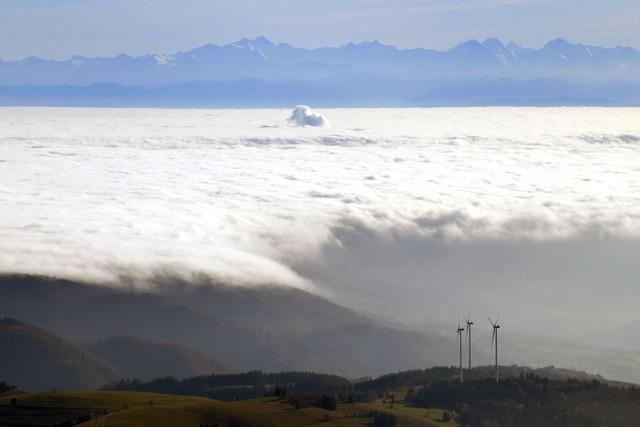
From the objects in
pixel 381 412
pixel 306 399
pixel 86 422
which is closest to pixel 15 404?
pixel 86 422

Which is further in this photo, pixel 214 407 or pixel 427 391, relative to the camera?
pixel 427 391

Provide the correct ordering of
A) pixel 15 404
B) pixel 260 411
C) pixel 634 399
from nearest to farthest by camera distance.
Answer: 1. pixel 260 411
2. pixel 15 404
3. pixel 634 399

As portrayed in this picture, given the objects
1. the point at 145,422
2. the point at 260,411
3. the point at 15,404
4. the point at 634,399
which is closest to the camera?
the point at 145,422

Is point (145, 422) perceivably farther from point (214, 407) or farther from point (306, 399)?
point (306, 399)

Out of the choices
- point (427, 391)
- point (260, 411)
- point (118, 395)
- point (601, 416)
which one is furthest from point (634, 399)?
point (118, 395)

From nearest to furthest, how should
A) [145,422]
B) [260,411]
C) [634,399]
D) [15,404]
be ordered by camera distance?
1. [145,422]
2. [260,411]
3. [15,404]
4. [634,399]

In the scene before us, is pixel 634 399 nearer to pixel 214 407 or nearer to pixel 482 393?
pixel 482 393
